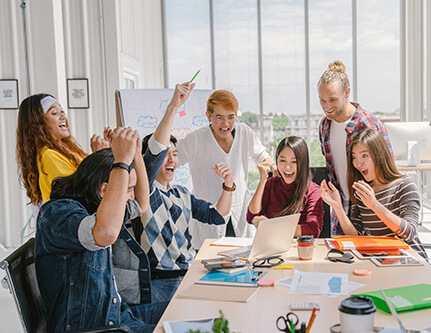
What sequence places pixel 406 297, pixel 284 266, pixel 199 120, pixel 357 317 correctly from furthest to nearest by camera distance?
pixel 199 120 < pixel 284 266 < pixel 406 297 < pixel 357 317

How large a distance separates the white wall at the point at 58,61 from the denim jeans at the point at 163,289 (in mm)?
2825

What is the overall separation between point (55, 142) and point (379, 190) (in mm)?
1770

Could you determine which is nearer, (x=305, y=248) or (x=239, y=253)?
(x=305, y=248)

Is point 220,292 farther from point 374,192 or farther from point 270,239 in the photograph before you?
point 374,192

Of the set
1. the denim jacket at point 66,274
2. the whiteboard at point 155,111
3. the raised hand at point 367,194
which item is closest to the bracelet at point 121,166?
the denim jacket at point 66,274

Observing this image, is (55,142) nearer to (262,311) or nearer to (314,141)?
(262,311)

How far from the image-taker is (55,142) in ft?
8.66

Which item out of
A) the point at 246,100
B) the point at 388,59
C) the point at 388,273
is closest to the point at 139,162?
the point at 388,273

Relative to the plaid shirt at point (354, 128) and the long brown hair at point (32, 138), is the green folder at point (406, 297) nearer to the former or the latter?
the plaid shirt at point (354, 128)

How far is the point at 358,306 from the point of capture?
1.09 metres

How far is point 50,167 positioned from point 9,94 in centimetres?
275

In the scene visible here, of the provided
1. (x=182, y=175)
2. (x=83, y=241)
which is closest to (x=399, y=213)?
(x=83, y=241)

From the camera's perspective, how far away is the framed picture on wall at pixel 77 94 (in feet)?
16.7

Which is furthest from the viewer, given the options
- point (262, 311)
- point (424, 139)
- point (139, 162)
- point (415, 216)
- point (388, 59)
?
point (388, 59)
